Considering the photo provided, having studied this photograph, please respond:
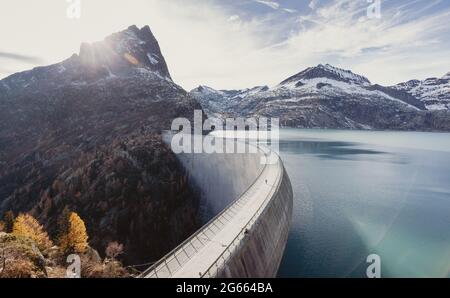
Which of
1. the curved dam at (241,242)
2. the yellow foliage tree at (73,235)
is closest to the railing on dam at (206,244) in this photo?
the curved dam at (241,242)

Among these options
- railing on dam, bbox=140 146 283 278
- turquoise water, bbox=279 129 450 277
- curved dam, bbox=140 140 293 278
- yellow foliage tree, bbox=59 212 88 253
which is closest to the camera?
railing on dam, bbox=140 146 283 278

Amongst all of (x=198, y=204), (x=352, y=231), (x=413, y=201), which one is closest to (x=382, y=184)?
(x=413, y=201)

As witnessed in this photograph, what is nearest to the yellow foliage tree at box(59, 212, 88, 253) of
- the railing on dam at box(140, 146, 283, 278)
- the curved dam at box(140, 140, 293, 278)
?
the railing on dam at box(140, 146, 283, 278)

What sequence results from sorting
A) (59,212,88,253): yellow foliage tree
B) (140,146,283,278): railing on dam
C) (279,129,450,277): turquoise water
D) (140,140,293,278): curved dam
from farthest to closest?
(59,212,88,253): yellow foliage tree < (279,129,450,277): turquoise water < (140,140,293,278): curved dam < (140,146,283,278): railing on dam

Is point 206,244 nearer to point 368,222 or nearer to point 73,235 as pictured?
point 368,222

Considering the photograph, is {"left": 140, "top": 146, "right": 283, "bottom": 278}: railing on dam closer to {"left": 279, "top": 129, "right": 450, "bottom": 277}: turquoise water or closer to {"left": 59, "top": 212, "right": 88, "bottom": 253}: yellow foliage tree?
{"left": 279, "top": 129, "right": 450, "bottom": 277}: turquoise water

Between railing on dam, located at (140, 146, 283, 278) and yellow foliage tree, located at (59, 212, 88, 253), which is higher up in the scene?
railing on dam, located at (140, 146, 283, 278)

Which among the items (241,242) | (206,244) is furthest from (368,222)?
(206,244)
